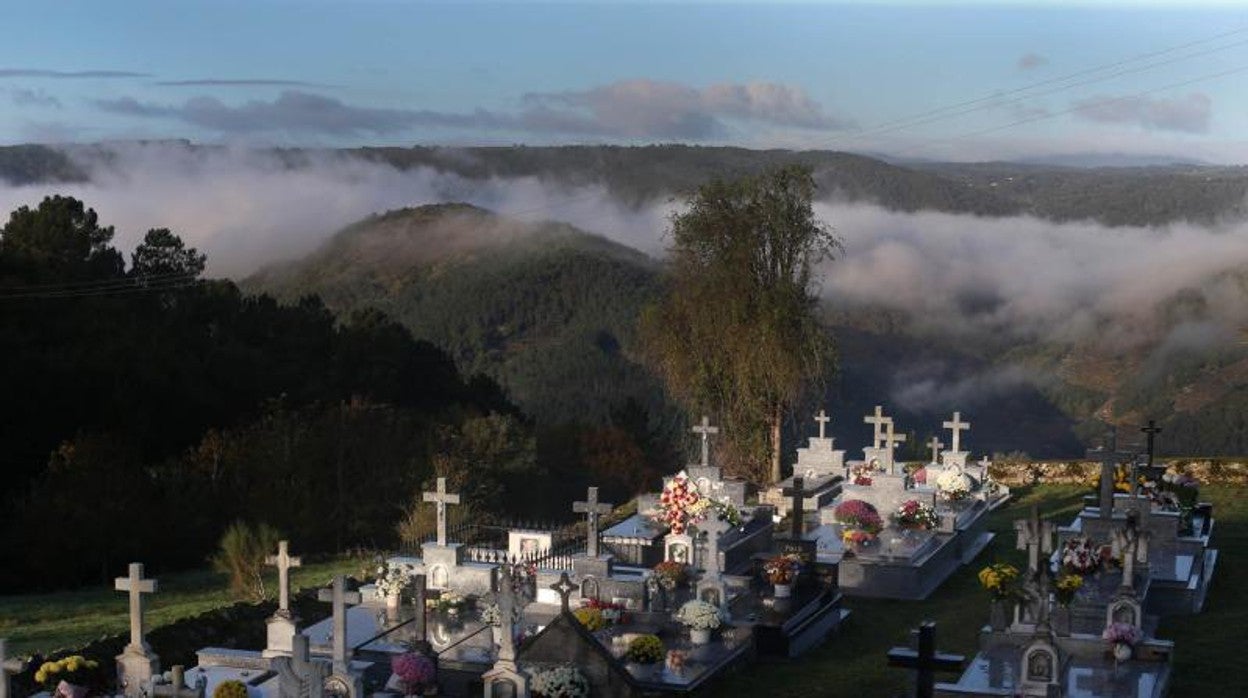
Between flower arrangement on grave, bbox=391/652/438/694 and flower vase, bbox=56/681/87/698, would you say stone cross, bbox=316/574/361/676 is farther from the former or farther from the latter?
flower vase, bbox=56/681/87/698

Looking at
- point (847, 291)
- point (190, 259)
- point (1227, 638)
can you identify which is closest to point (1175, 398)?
point (847, 291)

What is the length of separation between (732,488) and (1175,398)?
159 ft

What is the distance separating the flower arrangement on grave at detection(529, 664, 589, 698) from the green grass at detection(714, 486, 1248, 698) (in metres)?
1.89

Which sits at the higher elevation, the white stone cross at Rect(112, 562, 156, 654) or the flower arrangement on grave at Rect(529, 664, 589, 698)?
the white stone cross at Rect(112, 562, 156, 654)

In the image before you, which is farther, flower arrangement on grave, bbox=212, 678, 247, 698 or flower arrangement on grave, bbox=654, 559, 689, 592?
flower arrangement on grave, bbox=654, 559, 689, 592

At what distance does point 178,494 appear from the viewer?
3444 centimetres

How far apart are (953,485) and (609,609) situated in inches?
426

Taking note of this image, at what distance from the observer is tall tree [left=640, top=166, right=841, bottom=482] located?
34312 millimetres

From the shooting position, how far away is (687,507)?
24953 mm

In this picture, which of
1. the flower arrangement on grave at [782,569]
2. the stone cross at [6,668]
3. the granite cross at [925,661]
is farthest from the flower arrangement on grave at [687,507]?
the stone cross at [6,668]

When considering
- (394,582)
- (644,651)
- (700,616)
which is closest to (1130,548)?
(700,616)

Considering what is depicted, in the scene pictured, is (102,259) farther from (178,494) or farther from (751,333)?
(751,333)

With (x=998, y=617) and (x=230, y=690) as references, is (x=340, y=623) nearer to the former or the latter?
(x=230, y=690)

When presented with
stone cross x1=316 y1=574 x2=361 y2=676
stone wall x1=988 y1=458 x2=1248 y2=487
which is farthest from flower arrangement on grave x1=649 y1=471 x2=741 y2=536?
stone wall x1=988 y1=458 x2=1248 y2=487
